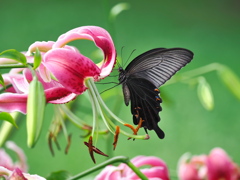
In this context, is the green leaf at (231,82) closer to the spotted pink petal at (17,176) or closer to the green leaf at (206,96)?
the green leaf at (206,96)

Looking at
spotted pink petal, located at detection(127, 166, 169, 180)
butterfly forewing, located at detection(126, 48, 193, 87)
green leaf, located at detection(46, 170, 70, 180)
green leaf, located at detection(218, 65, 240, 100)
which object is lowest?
spotted pink petal, located at detection(127, 166, 169, 180)

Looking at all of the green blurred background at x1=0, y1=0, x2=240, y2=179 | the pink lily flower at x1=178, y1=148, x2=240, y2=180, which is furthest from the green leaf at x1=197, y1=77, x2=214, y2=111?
the green blurred background at x1=0, y1=0, x2=240, y2=179

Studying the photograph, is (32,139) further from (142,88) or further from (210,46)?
(210,46)

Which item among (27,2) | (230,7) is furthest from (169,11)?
(27,2)

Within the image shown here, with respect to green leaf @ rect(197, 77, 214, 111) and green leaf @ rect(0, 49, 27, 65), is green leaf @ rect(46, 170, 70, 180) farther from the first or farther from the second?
green leaf @ rect(197, 77, 214, 111)

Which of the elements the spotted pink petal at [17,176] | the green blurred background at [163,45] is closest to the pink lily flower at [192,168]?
the spotted pink petal at [17,176]
